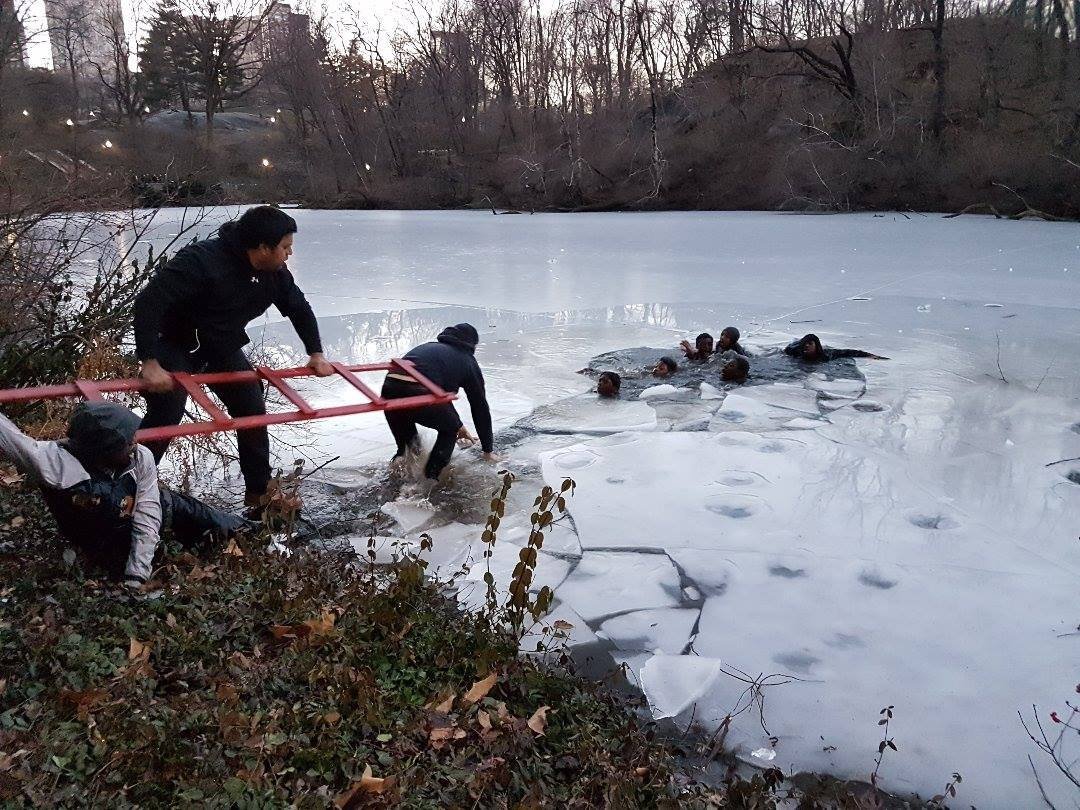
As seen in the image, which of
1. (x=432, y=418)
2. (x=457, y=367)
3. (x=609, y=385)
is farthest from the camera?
(x=609, y=385)

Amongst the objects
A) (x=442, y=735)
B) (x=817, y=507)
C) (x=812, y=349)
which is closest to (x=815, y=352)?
(x=812, y=349)

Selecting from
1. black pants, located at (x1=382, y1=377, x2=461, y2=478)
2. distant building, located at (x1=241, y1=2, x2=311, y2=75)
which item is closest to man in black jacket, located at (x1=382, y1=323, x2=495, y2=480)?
black pants, located at (x1=382, y1=377, x2=461, y2=478)

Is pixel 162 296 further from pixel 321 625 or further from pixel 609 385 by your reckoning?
pixel 609 385

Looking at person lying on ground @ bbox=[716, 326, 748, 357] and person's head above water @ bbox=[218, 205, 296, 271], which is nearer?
person's head above water @ bbox=[218, 205, 296, 271]

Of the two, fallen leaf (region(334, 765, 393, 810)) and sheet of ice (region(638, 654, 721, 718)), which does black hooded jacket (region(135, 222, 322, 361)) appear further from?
sheet of ice (region(638, 654, 721, 718))

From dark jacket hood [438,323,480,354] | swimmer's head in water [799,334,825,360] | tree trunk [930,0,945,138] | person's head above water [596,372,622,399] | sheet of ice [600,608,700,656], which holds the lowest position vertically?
sheet of ice [600,608,700,656]

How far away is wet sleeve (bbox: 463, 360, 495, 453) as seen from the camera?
16.0 feet

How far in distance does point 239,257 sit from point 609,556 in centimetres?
220

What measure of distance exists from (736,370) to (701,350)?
73 centimetres

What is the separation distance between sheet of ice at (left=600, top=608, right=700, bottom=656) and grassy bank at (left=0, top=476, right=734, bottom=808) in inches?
16.7

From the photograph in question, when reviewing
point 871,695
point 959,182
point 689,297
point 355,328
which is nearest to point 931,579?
point 871,695

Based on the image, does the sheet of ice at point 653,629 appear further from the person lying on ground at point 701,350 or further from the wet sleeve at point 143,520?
the person lying on ground at point 701,350

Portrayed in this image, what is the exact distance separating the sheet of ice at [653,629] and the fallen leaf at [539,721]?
26.4 inches

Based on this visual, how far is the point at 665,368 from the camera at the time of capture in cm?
715
